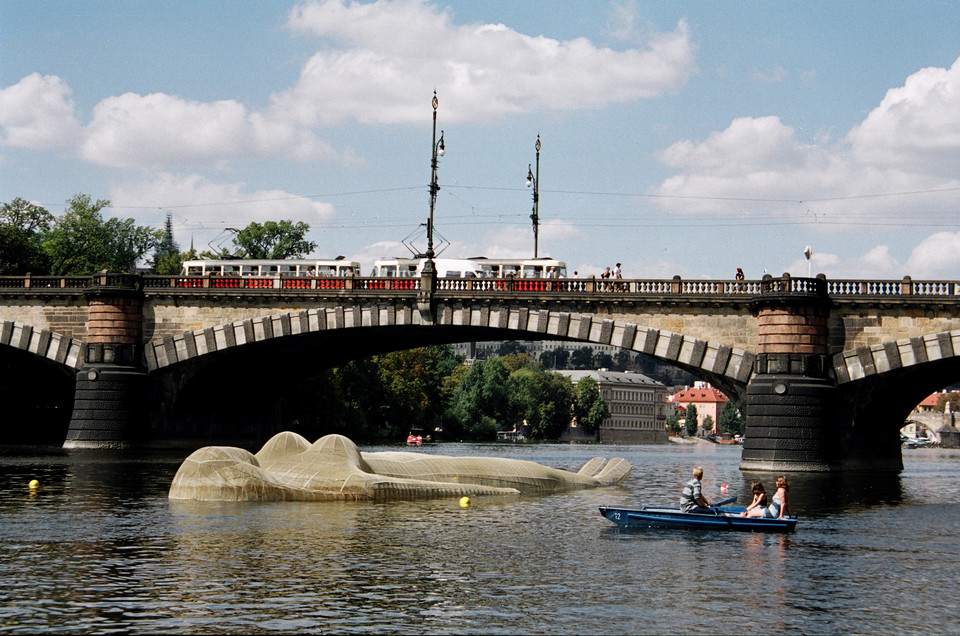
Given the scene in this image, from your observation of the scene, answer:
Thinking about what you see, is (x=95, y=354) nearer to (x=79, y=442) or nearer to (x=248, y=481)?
(x=79, y=442)

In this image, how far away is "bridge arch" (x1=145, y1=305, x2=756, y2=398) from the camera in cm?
6278

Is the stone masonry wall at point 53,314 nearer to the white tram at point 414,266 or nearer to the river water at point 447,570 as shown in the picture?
the white tram at point 414,266

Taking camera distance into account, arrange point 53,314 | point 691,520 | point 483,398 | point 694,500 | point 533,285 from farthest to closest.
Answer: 1. point 483,398
2. point 53,314
3. point 533,285
4. point 694,500
5. point 691,520

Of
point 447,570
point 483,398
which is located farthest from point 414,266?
point 483,398

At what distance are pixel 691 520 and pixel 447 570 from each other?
9.55m

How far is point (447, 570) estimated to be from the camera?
26562mm

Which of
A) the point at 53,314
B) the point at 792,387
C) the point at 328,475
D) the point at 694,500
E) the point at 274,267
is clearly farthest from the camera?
the point at 274,267

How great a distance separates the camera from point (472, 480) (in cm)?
A: 4616

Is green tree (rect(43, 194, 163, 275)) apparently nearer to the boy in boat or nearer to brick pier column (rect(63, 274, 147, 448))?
brick pier column (rect(63, 274, 147, 448))

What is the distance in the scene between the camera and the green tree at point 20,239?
10631 cm

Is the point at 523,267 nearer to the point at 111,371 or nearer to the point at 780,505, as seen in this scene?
the point at 111,371

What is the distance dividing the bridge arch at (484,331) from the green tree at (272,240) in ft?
174

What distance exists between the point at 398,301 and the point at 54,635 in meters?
48.3

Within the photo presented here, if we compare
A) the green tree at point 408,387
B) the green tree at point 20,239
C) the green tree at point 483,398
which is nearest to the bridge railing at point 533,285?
the green tree at point 20,239
